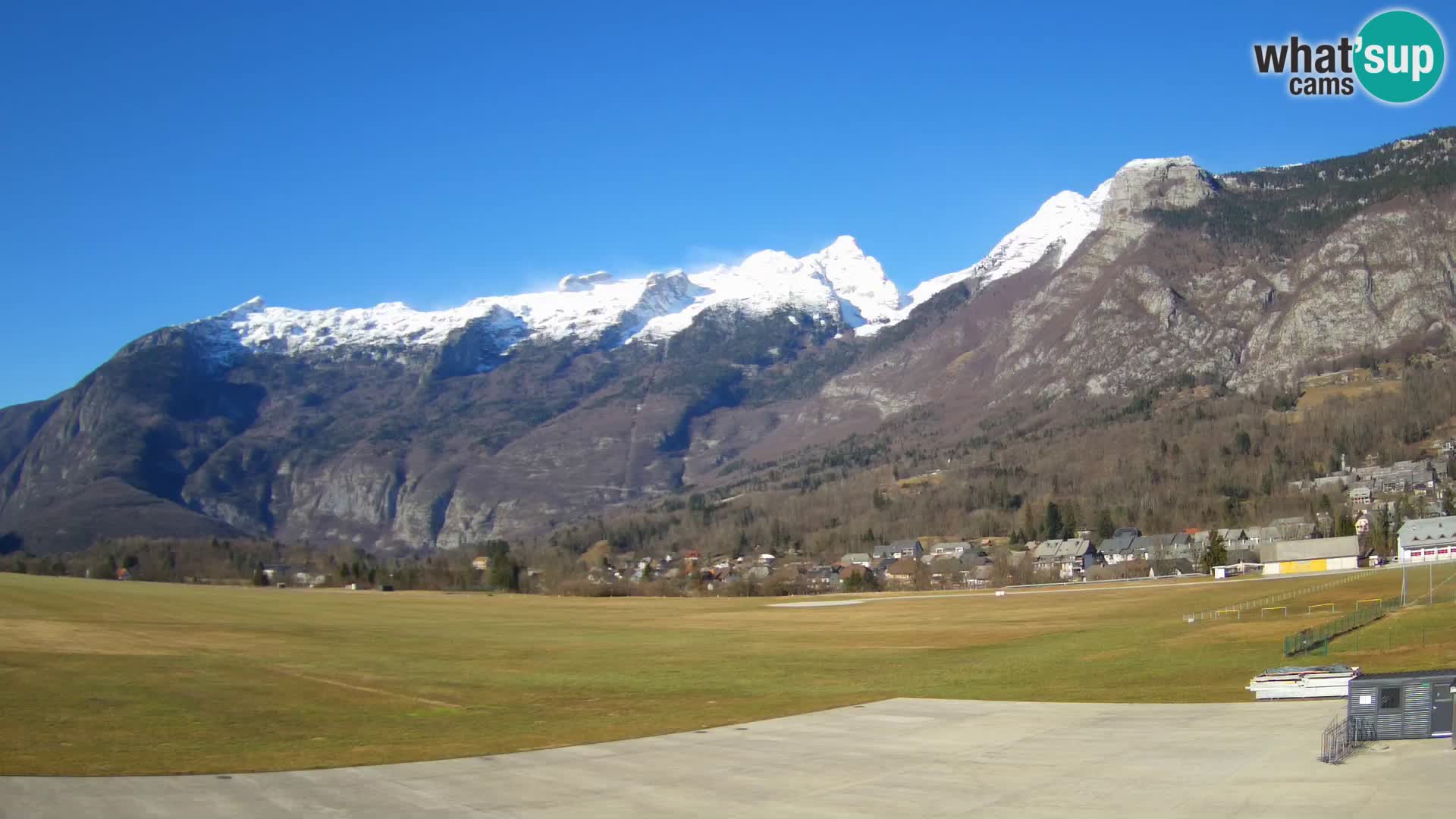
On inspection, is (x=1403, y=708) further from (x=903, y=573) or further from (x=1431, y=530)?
(x=903, y=573)

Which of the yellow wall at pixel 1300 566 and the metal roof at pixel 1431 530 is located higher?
the metal roof at pixel 1431 530

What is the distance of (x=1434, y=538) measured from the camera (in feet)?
298

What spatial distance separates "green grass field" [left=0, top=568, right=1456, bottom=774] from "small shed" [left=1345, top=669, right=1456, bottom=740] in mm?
11081

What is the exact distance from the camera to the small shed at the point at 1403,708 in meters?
30.0

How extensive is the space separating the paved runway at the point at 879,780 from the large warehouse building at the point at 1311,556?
102631 mm

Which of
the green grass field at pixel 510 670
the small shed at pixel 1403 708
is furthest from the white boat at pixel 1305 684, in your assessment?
the small shed at pixel 1403 708

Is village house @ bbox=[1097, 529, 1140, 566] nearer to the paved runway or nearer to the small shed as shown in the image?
the paved runway

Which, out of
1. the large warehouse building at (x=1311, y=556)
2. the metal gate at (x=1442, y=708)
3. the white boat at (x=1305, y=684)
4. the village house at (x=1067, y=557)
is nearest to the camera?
the metal gate at (x=1442, y=708)

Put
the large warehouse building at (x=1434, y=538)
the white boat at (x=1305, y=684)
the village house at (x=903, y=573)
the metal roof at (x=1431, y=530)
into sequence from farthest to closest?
the village house at (x=903, y=573)
the large warehouse building at (x=1434, y=538)
the metal roof at (x=1431, y=530)
the white boat at (x=1305, y=684)

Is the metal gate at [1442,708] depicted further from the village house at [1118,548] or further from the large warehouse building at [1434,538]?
the village house at [1118,548]

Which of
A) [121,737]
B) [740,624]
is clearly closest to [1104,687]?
[121,737]

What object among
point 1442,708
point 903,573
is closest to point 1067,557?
point 903,573

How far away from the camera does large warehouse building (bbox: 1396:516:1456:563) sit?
89.9 m

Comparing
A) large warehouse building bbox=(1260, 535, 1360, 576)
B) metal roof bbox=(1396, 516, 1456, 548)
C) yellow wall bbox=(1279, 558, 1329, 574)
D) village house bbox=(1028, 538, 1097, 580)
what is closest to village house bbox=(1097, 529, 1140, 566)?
village house bbox=(1028, 538, 1097, 580)
